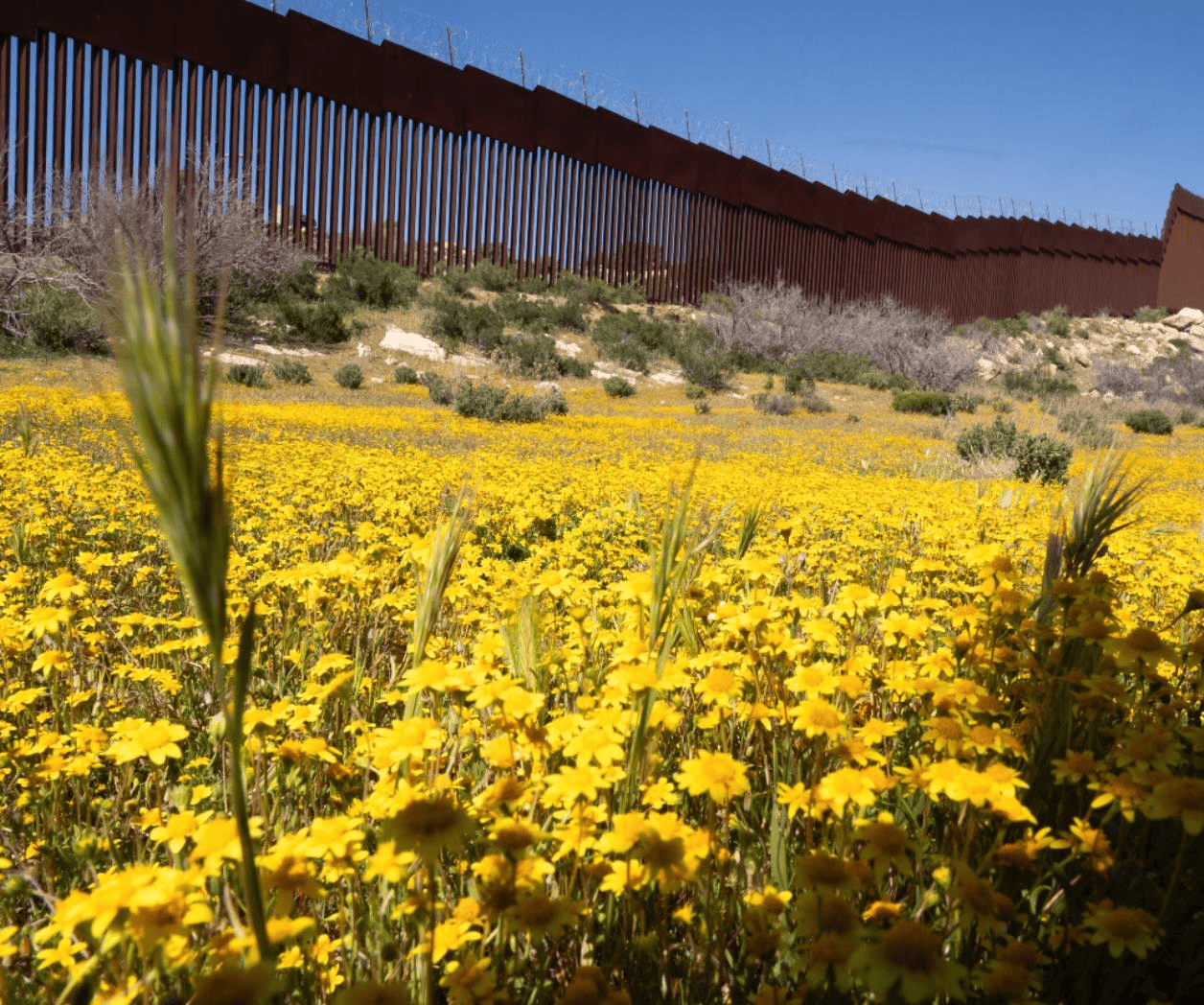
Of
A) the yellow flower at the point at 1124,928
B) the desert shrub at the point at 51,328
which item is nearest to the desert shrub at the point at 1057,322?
the desert shrub at the point at 51,328

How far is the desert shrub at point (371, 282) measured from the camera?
23.2 meters

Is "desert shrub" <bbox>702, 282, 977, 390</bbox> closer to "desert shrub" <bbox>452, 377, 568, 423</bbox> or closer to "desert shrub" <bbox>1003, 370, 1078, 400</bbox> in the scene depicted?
"desert shrub" <bbox>1003, 370, 1078, 400</bbox>

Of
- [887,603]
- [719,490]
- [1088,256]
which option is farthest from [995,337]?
[887,603]

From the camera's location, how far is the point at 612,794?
143 cm

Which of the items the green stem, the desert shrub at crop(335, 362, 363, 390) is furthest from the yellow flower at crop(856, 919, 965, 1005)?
the desert shrub at crop(335, 362, 363, 390)

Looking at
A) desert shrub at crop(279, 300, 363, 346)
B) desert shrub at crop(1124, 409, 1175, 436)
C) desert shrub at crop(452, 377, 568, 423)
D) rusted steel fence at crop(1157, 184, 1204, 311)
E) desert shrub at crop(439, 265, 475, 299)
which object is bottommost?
desert shrub at crop(452, 377, 568, 423)

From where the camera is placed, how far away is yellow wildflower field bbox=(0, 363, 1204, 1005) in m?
1.17

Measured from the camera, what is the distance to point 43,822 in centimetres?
197

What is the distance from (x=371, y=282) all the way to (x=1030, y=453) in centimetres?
1863

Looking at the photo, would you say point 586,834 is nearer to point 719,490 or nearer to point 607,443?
point 719,490

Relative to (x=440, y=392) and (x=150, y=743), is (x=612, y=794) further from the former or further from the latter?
(x=440, y=392)

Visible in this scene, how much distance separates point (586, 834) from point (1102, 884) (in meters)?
0.93

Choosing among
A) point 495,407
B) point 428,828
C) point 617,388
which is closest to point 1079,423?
point 495,407

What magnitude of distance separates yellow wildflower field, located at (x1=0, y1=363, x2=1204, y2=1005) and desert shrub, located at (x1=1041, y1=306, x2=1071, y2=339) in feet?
153
